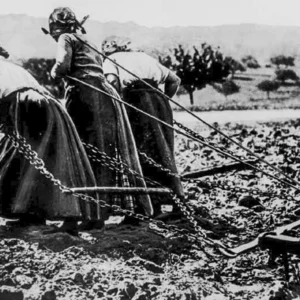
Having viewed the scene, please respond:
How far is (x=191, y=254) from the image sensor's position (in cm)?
385

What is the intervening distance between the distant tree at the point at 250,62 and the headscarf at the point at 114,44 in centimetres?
443

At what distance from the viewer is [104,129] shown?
14.1ft

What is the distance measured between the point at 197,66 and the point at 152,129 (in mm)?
3173

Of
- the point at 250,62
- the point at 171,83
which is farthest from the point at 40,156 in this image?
the point at 250,62

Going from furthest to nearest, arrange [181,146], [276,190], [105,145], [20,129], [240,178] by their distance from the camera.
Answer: [181,146] < [240,178] < [276,190] < [105,145] < [20,129]

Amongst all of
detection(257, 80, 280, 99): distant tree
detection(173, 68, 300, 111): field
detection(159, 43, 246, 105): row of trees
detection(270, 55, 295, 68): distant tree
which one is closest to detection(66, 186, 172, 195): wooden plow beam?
detection(159, 43, 246, 105): row of trees

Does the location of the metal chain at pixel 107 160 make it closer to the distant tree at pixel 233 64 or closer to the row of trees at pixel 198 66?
the row of trees at pixel 198 66

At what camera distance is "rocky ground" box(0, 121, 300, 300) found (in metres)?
3.27

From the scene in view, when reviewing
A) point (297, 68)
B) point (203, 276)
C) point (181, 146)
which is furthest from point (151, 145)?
point (297, 68)

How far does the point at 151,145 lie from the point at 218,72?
329cm

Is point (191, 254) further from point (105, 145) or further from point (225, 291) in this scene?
point (105, 145)

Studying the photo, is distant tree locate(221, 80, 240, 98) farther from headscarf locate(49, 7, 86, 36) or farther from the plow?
headscarf locate(49, 7, 86, 36)

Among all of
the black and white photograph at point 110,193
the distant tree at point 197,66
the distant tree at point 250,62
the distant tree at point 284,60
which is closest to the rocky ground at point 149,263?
the black and white photograph at point 110,193

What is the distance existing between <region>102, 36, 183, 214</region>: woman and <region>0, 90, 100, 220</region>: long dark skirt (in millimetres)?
926
